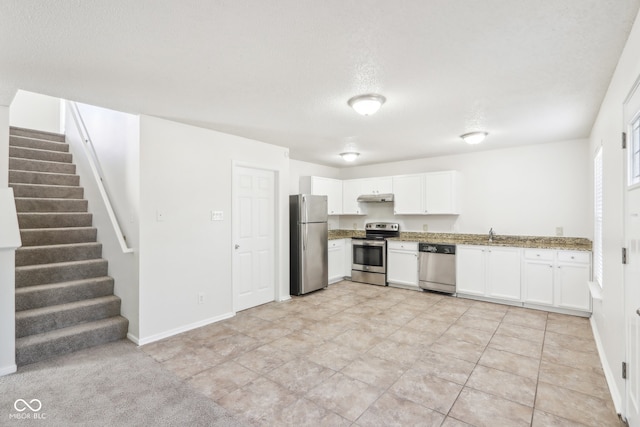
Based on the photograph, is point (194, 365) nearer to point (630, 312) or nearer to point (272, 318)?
point (272, 318)

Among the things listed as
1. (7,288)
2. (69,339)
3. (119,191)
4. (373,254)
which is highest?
(119,191)

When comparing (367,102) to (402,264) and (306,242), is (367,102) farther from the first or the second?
(402,264)

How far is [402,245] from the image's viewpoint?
18.4ft

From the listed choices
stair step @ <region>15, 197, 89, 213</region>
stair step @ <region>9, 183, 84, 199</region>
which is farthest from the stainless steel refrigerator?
stair step @ <region>9, 183, 84, 199</region>

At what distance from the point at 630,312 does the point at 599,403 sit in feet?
2.94

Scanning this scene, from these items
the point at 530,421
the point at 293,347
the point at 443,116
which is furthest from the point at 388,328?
the point at 443,116

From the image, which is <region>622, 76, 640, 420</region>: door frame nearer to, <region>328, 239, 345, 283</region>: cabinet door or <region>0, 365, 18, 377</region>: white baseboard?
<region>328, 239, 345, 283</region>: cabinet door

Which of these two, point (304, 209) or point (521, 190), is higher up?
point (521, 190)

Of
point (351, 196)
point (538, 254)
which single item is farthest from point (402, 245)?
point (538, 254)

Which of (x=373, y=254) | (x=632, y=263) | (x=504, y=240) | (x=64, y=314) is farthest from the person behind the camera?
(x=373, y=254)

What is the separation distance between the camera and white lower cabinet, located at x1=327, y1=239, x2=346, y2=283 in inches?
233

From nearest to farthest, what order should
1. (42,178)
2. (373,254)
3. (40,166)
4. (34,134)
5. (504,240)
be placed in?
(42,178), (40,166), (504,240), (34,134), (373,254)

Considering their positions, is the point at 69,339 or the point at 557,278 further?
the point at 557,278

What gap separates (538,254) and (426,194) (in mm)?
1931
